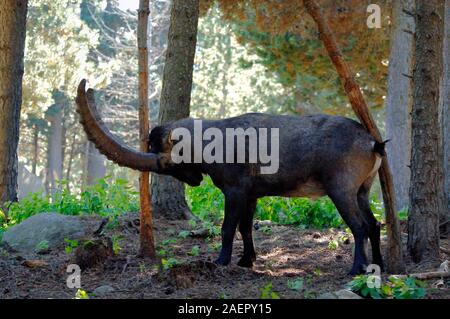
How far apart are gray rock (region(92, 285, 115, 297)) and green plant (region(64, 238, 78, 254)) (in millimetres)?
1667

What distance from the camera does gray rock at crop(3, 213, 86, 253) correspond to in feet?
28.1

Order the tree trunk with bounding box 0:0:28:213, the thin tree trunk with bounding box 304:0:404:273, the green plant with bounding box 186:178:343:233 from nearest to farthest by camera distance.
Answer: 1. the thin tree trunk with bounding box 304:0:404:273
2. the green plant with bounding box 186:178:343:233
3. the tree trunk with bounding box 0:0:28:213

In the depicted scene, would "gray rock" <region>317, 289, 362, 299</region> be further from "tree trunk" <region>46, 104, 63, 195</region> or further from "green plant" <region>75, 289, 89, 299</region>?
"tree trunk" <region>46, 104, 63, 195</region>

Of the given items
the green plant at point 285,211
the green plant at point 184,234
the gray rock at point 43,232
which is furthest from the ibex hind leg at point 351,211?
the gray rock at point 43,232

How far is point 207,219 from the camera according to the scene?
10.8 m

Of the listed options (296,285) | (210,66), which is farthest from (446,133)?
(210,66)

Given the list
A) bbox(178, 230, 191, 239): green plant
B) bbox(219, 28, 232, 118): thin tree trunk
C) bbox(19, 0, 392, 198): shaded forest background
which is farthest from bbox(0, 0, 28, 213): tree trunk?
bbox(219, 28, 232, 118): thin tree trunk

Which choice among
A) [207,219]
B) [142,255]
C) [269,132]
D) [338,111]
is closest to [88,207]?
[207,219]

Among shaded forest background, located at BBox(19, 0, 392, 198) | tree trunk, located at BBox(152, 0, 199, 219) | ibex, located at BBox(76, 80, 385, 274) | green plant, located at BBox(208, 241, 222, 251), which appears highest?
shaded forest background, located at BBox(19, 0, 392, 198)

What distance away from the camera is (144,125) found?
7590mm

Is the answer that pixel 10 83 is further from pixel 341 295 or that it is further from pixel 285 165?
pixel 341 295

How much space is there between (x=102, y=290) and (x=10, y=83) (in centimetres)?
682

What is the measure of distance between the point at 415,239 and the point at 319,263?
3.71 feet

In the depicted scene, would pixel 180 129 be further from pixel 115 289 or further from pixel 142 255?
pixel 115 289
